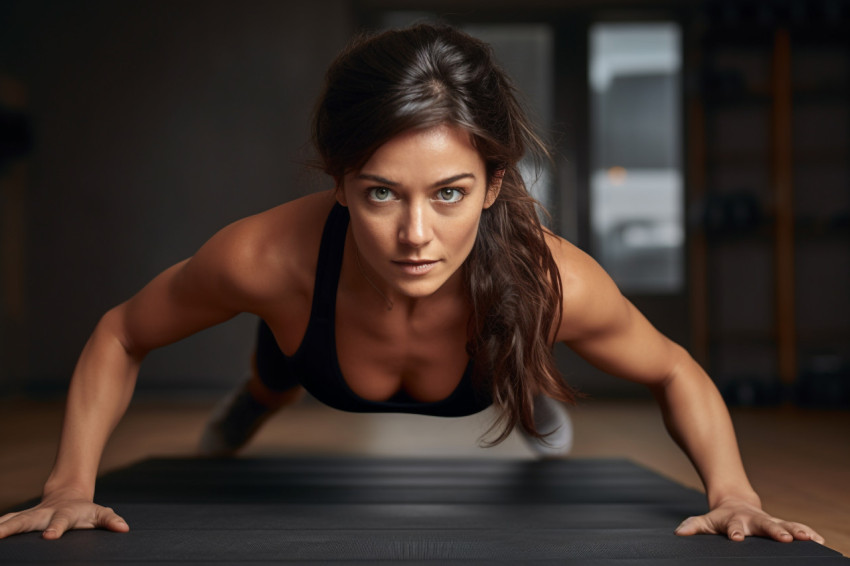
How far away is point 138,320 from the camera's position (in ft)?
4.53

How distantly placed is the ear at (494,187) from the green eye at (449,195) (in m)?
0.14

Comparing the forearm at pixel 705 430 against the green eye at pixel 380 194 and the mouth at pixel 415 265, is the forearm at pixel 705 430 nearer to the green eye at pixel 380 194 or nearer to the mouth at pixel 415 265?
the mouth at pixel 415 265

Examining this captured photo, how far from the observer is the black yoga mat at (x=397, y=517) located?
110 cm

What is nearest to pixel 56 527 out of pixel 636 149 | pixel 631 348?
pixel 631 348

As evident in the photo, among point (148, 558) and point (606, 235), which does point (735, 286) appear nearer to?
point (606, 235)

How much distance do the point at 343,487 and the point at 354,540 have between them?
54 centimetres

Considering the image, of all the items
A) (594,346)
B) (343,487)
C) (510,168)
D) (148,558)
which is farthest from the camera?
(343,487)

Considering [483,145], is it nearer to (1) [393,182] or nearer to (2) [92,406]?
(1) [393,182]

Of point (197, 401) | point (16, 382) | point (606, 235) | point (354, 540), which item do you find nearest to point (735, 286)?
point (606, 235)

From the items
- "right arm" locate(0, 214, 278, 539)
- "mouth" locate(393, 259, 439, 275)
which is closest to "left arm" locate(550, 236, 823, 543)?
"mouth" locate(393, 259, 439, 275)

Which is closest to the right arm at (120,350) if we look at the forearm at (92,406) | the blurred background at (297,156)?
the forearm at (92,406)

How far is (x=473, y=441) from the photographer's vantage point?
3125 millimetres

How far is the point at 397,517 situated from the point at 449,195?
613 millimetres

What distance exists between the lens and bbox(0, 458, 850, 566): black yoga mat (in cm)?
110
